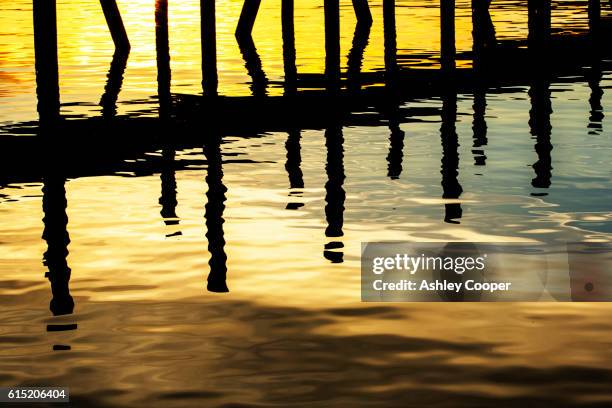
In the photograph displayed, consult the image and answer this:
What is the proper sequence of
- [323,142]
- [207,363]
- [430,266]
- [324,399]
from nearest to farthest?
[324,399]
[207,363]
[430,266]
[323,142]

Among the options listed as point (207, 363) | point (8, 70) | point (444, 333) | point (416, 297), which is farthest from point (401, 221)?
point (8, 70)

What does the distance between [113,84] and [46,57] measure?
8.21 meters

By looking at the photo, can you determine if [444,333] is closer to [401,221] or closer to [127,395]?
[127,395]

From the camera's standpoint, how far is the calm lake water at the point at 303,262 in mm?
7020

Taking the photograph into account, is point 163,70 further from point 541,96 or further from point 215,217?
point 215,217

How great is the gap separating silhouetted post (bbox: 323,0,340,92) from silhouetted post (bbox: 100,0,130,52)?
360 inches

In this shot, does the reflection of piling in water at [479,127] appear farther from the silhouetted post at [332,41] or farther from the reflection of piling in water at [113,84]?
the reflection of piling in water at [113,84]

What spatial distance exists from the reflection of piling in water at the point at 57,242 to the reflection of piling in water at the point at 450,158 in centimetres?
322

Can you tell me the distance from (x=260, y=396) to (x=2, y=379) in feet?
4.67

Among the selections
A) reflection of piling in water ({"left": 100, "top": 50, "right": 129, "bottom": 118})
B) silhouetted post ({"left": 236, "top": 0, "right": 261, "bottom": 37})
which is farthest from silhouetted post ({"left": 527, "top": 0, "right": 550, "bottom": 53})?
silhouetted post ({"left": 236, "top": 0, "right": 261, "bottom": 37})

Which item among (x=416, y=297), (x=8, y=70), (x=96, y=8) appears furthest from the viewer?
(x=96, y=8)

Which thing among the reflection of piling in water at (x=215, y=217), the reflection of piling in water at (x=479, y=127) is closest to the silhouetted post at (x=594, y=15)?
the reflection of piling in water at (x=479, y=127)

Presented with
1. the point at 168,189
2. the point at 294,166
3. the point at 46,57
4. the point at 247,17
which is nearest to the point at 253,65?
the point at 247,17

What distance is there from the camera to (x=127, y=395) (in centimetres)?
679
